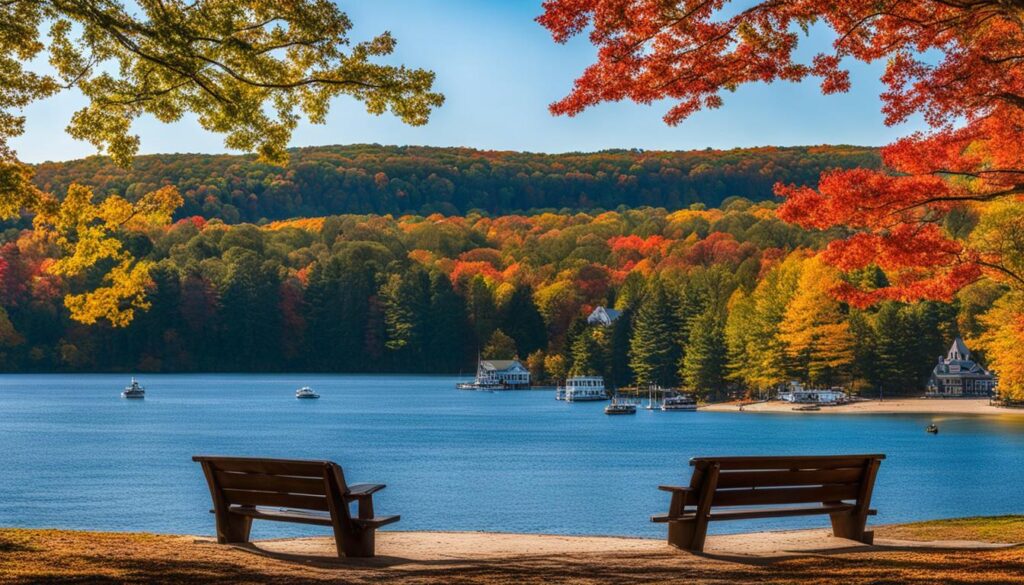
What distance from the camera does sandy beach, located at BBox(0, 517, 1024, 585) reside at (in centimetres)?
880

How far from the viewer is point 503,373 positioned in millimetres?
137125

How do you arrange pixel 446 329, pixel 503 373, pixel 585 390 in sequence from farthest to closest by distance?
pixel 446 329 → pixel 503 373 → pixel 585 390

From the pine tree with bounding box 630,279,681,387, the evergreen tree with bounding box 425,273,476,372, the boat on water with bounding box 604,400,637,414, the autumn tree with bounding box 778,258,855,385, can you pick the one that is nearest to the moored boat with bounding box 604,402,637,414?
the boat on water with bounding box 604,400,637,414

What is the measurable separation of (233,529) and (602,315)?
124 m

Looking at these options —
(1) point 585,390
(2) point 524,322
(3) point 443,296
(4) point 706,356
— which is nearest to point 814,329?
(4) point 706,356

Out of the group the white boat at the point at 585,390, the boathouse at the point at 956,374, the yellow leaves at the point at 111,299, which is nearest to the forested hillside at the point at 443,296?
the boathouse at the point at 956,374

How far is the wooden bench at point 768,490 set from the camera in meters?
10.5

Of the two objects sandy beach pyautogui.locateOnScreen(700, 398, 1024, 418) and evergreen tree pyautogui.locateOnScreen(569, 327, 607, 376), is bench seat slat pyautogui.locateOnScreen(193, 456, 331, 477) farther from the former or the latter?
evergreen tree pyautogui.locateOnScreen(569, 327, 607, 376)

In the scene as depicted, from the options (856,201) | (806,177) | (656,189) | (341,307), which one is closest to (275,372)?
(341,307)

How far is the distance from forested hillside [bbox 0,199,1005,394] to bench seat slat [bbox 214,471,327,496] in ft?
277

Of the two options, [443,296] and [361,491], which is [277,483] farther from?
[443,296]

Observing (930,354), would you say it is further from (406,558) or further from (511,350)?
(406,558)

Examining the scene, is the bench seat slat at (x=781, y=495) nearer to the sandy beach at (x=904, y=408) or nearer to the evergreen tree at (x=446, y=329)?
the sandy beach at (x=904, y=408)

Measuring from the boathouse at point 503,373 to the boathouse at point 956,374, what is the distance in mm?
54413
